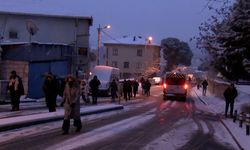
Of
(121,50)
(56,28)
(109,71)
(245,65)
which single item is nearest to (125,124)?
(245,65)

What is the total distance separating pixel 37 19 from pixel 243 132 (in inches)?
A: 1505

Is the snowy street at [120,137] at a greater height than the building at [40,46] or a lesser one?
lesser

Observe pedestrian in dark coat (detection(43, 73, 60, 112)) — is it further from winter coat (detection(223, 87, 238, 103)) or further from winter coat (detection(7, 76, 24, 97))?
winter coat (detection(223, 87, 238, 103))

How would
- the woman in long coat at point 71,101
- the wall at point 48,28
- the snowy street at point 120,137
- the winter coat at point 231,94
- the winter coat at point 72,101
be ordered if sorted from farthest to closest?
the wall at point 48,28
the winter coat at point 231,94
the winter coat at point 72,101
the woman in long coat at point 71,101
the snowy street at point 120,137

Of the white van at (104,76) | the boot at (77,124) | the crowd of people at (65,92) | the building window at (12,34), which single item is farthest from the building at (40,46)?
the boot at (77,124)

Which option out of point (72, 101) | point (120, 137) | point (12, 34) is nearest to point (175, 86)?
point (12, 34)

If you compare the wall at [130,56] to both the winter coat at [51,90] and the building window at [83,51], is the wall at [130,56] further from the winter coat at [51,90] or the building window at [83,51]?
the winter coat at [51,90]

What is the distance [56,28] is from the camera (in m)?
56.8

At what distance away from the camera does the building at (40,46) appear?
39.8 metres

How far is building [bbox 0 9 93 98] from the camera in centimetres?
3981

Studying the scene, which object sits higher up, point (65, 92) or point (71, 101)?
point (65, 92)

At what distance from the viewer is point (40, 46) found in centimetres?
4303

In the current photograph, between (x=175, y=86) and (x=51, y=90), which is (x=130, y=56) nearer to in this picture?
(x=175, y=86)

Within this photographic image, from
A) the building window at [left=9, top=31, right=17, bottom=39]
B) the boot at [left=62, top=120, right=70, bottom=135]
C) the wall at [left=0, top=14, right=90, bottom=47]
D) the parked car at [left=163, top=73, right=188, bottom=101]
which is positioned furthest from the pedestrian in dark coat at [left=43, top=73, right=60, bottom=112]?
the building window at [left=9, top=31, right=17, bottom=39]
